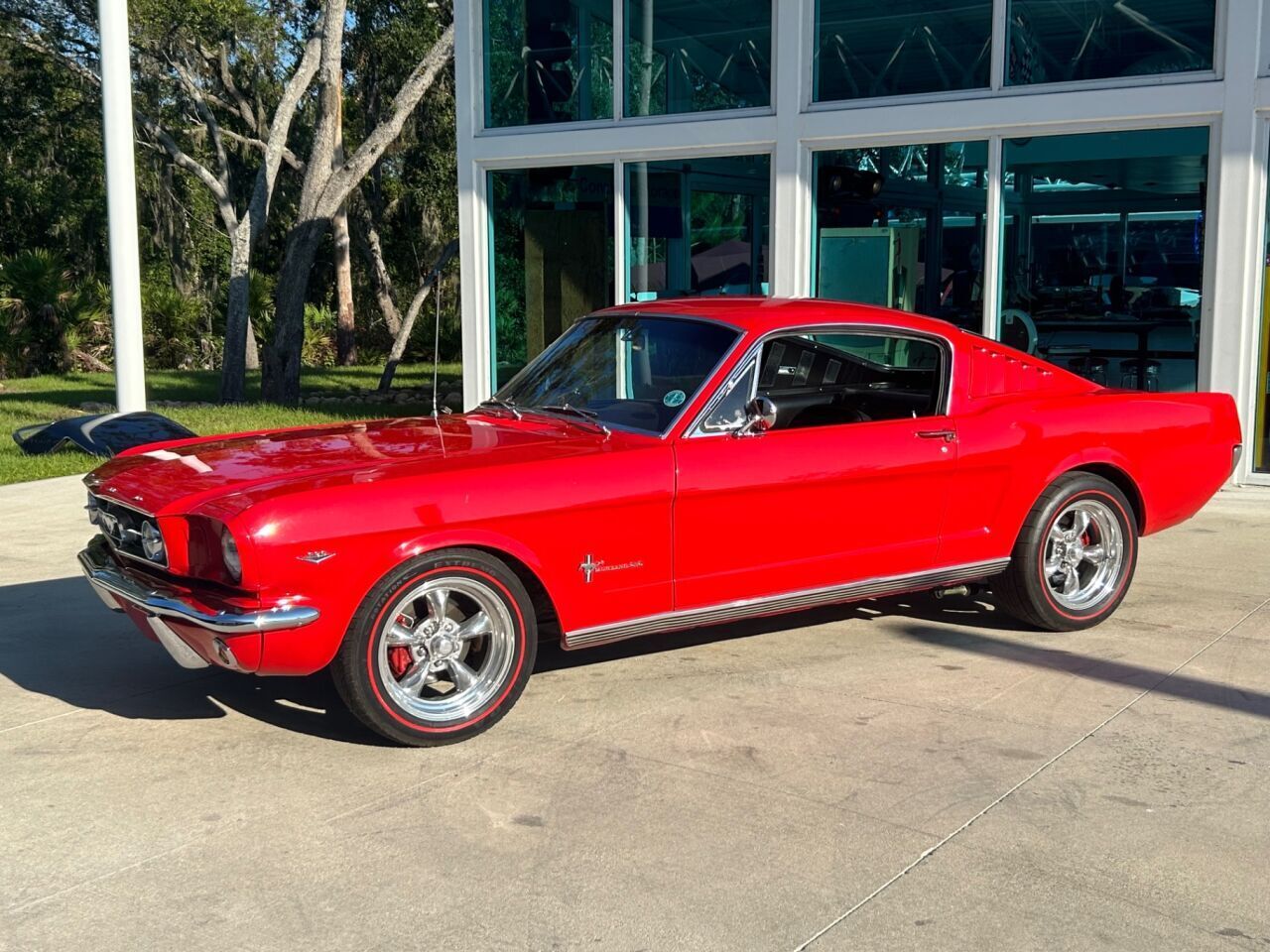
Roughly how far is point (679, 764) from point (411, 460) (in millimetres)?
1448

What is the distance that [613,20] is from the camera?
1206cm

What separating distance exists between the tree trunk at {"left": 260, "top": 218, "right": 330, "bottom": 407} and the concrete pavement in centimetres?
1412

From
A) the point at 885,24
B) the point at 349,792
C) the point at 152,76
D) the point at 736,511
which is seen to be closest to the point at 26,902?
the point at 349,792

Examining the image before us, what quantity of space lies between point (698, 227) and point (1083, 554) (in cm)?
642

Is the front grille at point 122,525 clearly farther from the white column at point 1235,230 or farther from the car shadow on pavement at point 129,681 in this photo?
the white column at point 1235,230

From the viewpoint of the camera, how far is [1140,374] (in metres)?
10.6

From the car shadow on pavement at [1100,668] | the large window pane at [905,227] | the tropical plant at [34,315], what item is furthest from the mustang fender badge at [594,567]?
the tropical plant at [34,315]

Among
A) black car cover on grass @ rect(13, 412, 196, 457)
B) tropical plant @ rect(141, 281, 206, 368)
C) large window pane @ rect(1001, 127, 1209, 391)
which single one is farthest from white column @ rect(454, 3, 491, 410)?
tropical plant @ rect(141, 281, 206, 368)

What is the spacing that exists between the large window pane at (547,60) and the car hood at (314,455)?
718 centimetres

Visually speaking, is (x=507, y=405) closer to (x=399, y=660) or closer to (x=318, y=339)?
(x=399, y=660)

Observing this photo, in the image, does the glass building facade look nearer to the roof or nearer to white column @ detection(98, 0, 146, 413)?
white column @ detection(98, 0, 146, 413)

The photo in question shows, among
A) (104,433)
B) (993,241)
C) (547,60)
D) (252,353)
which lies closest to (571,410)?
(993,241)

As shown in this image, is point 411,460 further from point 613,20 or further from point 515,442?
point 613,20

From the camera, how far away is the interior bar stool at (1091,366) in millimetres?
10766
